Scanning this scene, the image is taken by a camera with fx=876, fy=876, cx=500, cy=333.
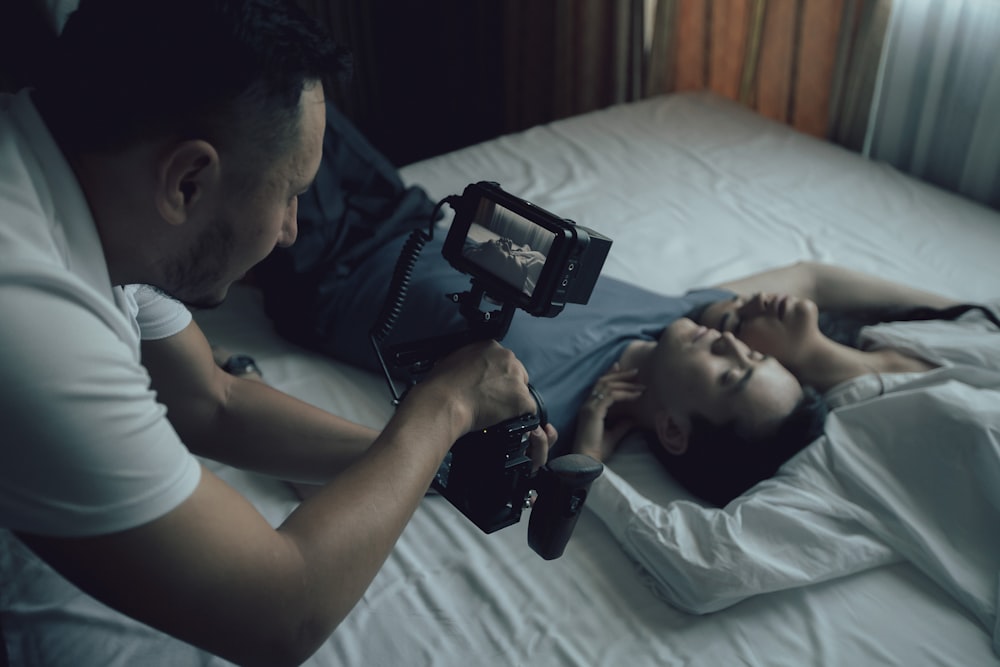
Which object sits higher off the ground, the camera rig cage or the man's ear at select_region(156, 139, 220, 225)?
the man's ear at select_region(156, 139, 220, 225)

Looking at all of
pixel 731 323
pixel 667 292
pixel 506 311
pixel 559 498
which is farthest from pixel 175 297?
pixel 667 292

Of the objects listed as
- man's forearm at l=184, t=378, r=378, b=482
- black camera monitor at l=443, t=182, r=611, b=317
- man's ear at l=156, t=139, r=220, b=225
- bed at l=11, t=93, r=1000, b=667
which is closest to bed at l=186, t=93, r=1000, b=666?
bed at l=11, t=93, r=1000, b=667

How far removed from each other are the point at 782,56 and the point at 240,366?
1806 millimetres

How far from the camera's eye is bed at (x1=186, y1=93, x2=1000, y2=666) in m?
1.19

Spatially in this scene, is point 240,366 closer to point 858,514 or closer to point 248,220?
point 248,220

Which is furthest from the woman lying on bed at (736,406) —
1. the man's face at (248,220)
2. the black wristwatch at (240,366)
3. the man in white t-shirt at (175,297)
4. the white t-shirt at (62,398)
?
the white t-shirt at (62,398)

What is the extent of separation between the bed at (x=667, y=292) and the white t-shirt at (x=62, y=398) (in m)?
0.56

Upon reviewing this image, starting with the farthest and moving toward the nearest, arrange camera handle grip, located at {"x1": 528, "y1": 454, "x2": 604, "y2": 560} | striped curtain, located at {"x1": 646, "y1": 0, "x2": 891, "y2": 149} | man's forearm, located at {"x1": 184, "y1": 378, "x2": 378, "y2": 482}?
striped curtain, located at {"x1": 646, "y1": 0, "x2": 891, "y2": 149} < man's forearm, located at {"x1": 184, "y1": 378, "x2": 378, "y2": 482} < camera handle grip, located at {"x1": 528, "y1": 454, "x2": 604, "y2": 560}

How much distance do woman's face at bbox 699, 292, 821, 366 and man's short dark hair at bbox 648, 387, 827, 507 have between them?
6.0 inches

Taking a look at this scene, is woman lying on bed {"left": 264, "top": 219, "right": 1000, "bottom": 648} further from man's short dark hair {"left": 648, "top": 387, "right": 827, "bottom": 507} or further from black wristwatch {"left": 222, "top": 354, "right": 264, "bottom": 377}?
black wristwatch {"left": 222, "top": 354, "right": 264, "bottom": 377}

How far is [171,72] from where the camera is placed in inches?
30.3

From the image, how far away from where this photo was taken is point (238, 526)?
0.78 metres

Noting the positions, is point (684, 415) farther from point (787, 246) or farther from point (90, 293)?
point (90, 293)

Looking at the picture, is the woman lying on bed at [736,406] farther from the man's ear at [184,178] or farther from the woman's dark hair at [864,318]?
the man's ear at [184,178]
